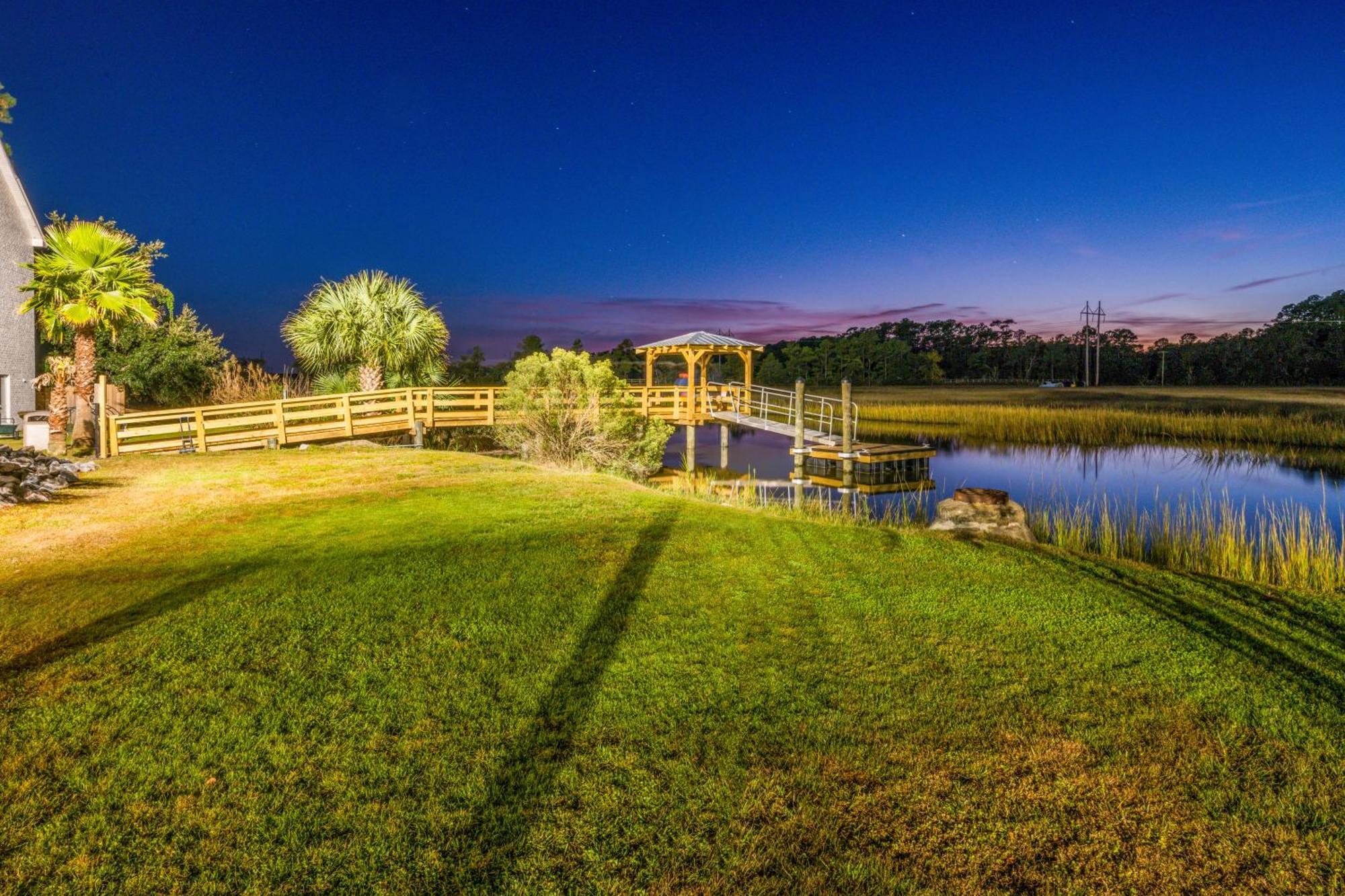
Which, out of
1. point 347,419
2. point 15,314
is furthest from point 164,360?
point 347,419

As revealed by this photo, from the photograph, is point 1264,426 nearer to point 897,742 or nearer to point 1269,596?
point 1269,596

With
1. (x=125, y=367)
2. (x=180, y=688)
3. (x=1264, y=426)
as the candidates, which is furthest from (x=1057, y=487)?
(x=125, y=367)

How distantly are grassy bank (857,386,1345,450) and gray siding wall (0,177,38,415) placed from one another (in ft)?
93.0

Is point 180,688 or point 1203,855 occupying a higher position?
point 180,688

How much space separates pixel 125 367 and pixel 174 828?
2352 cm

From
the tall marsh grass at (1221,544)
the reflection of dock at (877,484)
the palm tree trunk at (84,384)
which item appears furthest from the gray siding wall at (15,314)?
the tall marsh grass at (1221,544)

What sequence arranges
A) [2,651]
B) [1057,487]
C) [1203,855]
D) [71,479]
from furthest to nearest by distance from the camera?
[1057,487], [71,479], [2,651], [1203,855]

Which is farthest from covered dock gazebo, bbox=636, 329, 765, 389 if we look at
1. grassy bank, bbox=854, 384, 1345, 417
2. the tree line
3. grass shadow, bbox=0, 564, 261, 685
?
the tree line

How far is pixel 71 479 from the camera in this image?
10766mm

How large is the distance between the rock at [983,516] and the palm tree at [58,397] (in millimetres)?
17208

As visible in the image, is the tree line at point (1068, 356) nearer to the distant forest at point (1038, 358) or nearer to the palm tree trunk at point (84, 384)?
the distant forest at point (1038, 358)

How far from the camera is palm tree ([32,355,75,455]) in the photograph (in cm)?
1527

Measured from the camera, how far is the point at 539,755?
11.7 feet

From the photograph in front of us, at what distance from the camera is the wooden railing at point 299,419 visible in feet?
52.5
